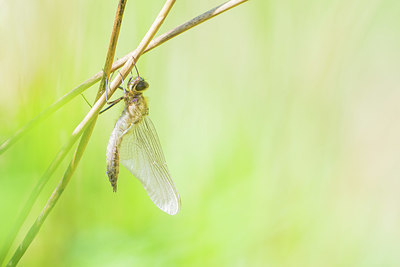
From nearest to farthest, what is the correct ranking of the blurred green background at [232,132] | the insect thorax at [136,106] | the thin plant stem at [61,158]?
the thin plant stem at [61,158] < the blurred green background at [232,132] < the insect thorax at [136,106]

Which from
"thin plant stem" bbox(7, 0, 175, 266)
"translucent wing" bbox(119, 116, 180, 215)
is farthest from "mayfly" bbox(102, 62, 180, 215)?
"thin plant stem" bbox(7, 0, 175, 266)

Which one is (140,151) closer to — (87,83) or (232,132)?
(232,132)

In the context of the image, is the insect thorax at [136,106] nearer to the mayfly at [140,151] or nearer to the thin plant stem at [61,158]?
the mayfly at [140,151]

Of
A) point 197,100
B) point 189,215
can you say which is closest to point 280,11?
point 197,100

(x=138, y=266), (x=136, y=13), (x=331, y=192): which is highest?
(x=136, y=13)

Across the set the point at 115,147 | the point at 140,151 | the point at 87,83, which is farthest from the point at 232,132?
the point at 87,83

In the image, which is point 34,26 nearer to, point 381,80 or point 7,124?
point 7,124

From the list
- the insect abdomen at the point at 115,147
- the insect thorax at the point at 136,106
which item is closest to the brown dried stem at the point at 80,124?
the insect abdomen at the point at 115,147
